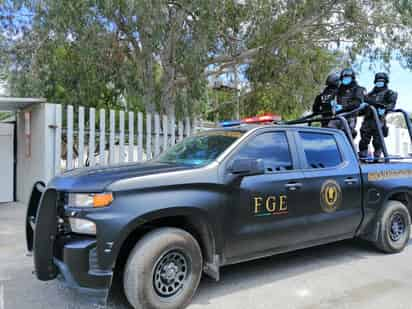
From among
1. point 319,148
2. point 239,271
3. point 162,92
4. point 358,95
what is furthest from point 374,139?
point 162,92

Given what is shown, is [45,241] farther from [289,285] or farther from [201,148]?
[289,285]

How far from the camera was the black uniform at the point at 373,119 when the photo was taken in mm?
6699

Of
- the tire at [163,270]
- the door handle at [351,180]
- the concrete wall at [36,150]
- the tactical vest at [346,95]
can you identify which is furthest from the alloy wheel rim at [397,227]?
the concrete wall at [36,150]

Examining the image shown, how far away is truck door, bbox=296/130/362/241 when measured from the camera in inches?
172

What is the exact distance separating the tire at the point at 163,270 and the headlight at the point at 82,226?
0.41 meters

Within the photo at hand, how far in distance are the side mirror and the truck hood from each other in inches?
16.8

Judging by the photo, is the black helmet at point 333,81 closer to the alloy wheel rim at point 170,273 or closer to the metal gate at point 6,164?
the alloy wheel rim at point 170,273

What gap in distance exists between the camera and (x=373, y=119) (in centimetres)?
663

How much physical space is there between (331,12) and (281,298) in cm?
917

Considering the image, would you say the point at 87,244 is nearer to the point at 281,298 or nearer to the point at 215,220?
the point at 215,220

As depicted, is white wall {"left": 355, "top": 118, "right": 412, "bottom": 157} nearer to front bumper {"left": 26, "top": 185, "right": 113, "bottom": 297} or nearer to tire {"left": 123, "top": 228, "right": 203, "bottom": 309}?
tire {"left": 123, "top": 228, "right": 203, "bottom": 309}

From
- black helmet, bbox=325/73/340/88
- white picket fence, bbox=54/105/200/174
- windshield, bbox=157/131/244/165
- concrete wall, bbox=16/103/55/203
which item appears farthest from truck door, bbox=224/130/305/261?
concrete wall, bbox=16/103/55/203

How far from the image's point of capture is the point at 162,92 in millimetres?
11172

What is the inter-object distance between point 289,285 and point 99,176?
2.36 m
